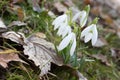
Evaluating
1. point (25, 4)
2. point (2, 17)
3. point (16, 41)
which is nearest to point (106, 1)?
point (25, 4)

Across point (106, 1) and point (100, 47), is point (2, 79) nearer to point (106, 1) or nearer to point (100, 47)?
point (100, 47)

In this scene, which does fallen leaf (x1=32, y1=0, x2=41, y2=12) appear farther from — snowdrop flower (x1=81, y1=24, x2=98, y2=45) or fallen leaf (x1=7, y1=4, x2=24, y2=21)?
snowdrop flower (x1=81, y1=24, x2=98, y2=45)

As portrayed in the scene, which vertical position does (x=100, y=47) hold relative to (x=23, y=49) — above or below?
below

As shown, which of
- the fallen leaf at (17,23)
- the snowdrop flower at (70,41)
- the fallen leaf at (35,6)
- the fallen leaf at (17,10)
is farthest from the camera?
the fallen leaf at (35,6)

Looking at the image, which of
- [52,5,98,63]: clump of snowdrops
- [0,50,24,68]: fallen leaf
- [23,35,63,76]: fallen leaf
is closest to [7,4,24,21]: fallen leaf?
[23,35,63,76]: fallen leaf

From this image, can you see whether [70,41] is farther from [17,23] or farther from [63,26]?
[17,23]

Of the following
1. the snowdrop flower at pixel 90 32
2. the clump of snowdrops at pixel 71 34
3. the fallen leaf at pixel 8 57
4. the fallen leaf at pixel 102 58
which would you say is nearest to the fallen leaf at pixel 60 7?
the fallen leaf at pixel 102 58

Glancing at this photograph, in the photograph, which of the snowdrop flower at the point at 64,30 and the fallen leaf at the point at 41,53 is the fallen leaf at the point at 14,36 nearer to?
the fallen leaf at the point at 41,53

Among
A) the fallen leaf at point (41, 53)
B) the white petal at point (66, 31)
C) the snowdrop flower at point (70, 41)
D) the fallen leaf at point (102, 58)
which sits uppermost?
the white petal at point (66, 31)
